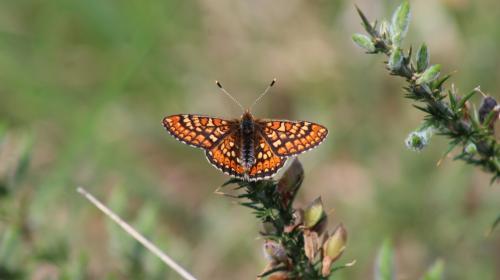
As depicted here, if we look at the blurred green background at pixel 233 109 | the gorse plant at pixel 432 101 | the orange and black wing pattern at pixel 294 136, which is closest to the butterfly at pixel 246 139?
the orange and black wing pattern at pixel 294 136

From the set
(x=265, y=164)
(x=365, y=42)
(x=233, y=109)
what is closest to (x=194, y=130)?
(x=265, y=164)

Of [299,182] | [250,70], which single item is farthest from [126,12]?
[299,182]

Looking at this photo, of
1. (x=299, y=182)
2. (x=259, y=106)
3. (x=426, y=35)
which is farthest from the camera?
(x=259, y=106)

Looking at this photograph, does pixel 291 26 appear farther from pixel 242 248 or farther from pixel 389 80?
pixel 242 248

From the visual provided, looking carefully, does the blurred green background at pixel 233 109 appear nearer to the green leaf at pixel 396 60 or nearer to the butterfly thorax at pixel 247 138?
the butterfly thorax at pixel 247 138

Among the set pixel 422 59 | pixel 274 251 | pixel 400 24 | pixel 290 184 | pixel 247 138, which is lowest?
pixel 274 251

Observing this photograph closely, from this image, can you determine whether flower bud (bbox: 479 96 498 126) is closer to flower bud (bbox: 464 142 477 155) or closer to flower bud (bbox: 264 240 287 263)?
flower bud (bbox: 464 142 477 155)

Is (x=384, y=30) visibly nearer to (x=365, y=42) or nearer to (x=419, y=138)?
(x=365, y=42)
